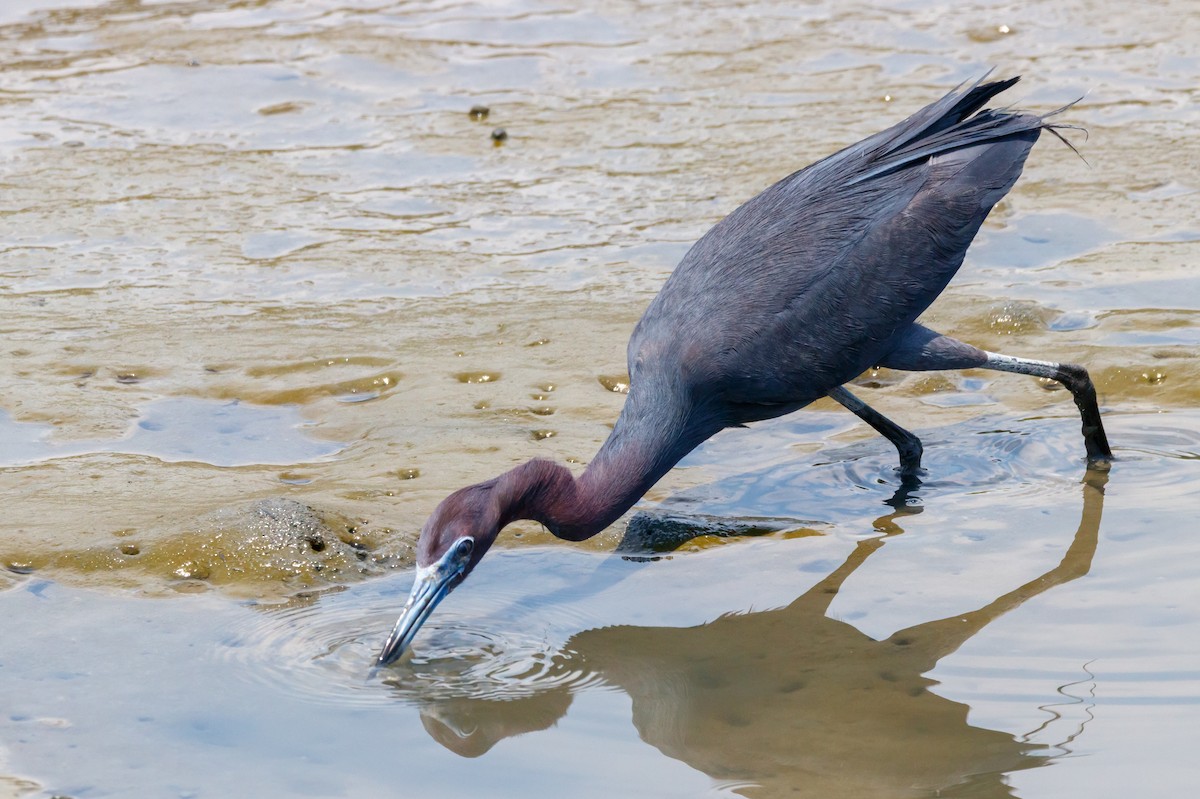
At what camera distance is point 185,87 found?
1151cm

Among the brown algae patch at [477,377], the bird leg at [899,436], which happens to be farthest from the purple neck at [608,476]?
the brown algae patch at [477,377]

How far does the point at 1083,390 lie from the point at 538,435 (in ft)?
8.23

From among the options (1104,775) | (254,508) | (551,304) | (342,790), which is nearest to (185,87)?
(551,304)

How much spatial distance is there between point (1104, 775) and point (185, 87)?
9334 mm

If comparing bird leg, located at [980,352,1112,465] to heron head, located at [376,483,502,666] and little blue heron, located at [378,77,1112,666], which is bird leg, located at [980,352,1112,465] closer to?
little blue heron, located at [378,77,1112,666]

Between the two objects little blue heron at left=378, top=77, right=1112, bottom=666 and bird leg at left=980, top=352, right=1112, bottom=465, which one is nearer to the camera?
little blue heron at left=378, top=77, right=1112, bottom=666

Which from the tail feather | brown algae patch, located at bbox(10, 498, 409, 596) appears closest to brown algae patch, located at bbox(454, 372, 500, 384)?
brown algae patch, located at bbox(10, 498, 409, 596)

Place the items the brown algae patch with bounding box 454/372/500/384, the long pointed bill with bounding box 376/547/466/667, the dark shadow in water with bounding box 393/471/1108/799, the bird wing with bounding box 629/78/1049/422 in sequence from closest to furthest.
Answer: the dark shadow in water with bounding box 393/471/1108/799 → the long pointed bill with bounding box 376/547/466/667 → the bird wing with bounding box 629/78/1049/422 → the brown algae patch with bounding box 454/372/500/384

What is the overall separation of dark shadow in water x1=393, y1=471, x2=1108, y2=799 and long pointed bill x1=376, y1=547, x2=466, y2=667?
21cm

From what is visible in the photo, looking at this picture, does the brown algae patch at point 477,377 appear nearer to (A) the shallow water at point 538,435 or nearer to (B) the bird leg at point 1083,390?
(A) the shallow water at point 538,435

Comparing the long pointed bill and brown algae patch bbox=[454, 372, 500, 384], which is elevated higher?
brown algae patch bbox=[454, 372, 500, 384]

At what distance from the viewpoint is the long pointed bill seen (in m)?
4.93

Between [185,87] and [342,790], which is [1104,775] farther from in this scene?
[185,87]

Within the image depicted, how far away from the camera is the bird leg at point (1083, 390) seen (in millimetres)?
6578
